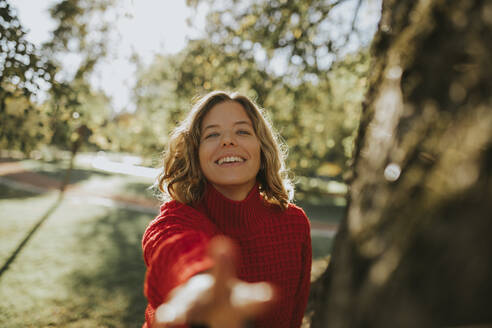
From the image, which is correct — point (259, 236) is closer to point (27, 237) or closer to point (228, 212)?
point (228, 212)

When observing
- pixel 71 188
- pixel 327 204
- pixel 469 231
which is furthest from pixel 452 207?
pixel 327 204

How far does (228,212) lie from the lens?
2176mm

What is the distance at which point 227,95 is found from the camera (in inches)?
103

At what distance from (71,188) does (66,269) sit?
1114 centimetres

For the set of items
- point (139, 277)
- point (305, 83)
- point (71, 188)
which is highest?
point (305, 83)

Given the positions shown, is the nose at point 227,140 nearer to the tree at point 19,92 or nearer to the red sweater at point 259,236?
the red sweater at point 259,236

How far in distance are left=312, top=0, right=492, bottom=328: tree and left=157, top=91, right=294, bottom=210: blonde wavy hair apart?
1.50 metres

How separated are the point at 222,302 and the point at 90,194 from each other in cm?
1625

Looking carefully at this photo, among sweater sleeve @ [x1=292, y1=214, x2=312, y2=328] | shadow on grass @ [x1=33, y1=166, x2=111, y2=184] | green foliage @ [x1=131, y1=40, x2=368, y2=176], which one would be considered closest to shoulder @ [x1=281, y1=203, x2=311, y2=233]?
sweater sleeve @ [x1=292, y1=214, x2=312, y2=328]

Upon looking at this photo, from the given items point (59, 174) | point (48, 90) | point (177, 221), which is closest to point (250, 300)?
point (177, 221)

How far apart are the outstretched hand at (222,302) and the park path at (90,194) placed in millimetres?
11792

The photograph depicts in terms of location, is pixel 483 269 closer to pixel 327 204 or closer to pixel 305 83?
pixel 305 83

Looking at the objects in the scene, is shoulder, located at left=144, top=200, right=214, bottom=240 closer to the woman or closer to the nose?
the woman

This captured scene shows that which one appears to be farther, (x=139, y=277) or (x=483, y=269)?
(x=139, y=277)
